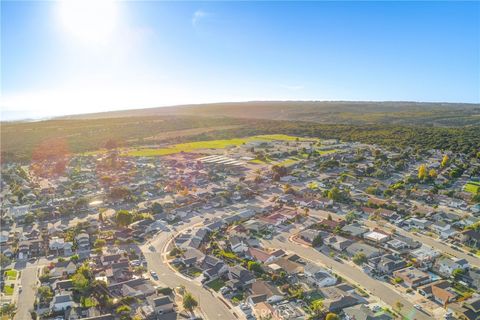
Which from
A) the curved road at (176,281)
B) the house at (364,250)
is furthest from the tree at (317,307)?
the house at (364,250)

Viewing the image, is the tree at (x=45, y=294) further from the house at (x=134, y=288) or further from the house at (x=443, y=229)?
the house at (x=443, y=229)

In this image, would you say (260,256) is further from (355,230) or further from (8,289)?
(8,289)

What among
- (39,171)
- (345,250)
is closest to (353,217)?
(345,250)

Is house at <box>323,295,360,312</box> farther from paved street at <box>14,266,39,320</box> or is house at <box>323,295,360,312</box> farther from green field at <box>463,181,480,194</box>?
green field at <box>463,181,480,194</box>

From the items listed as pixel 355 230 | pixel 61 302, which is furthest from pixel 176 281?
pixel 355 230

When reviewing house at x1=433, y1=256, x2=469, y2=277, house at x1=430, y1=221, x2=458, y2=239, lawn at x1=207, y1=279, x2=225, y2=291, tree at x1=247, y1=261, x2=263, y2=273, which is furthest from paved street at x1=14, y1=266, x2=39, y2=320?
house at x1=430, y1=221, x2=458, y2=239

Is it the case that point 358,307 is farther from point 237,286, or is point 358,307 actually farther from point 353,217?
point 353,217
